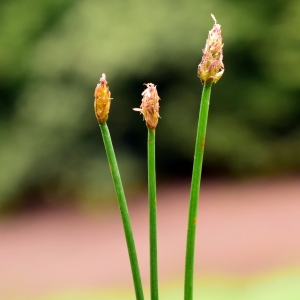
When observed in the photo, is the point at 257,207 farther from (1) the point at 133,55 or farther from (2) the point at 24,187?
(2) the point at 24,187

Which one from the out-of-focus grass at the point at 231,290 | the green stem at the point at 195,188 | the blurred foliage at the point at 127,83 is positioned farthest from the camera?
the blurred foliage at the point at 127,83

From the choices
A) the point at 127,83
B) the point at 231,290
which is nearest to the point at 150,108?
the point at 231,290

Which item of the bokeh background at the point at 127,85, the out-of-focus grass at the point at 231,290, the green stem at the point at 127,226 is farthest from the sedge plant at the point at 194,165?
the bokeh background at the point at 127,85

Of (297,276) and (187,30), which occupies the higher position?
(187,30)

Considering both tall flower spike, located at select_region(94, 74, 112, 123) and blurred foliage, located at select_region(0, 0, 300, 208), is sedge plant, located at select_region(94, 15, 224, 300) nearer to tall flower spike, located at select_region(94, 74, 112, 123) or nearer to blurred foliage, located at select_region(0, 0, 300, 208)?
tall flower spike, located at select_region(94, 74, 112, 123)

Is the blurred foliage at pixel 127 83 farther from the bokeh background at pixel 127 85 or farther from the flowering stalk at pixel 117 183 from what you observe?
the flowering stalk at pixel 117 183

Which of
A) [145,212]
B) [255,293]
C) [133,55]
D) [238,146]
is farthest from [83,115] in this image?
[255,293]
